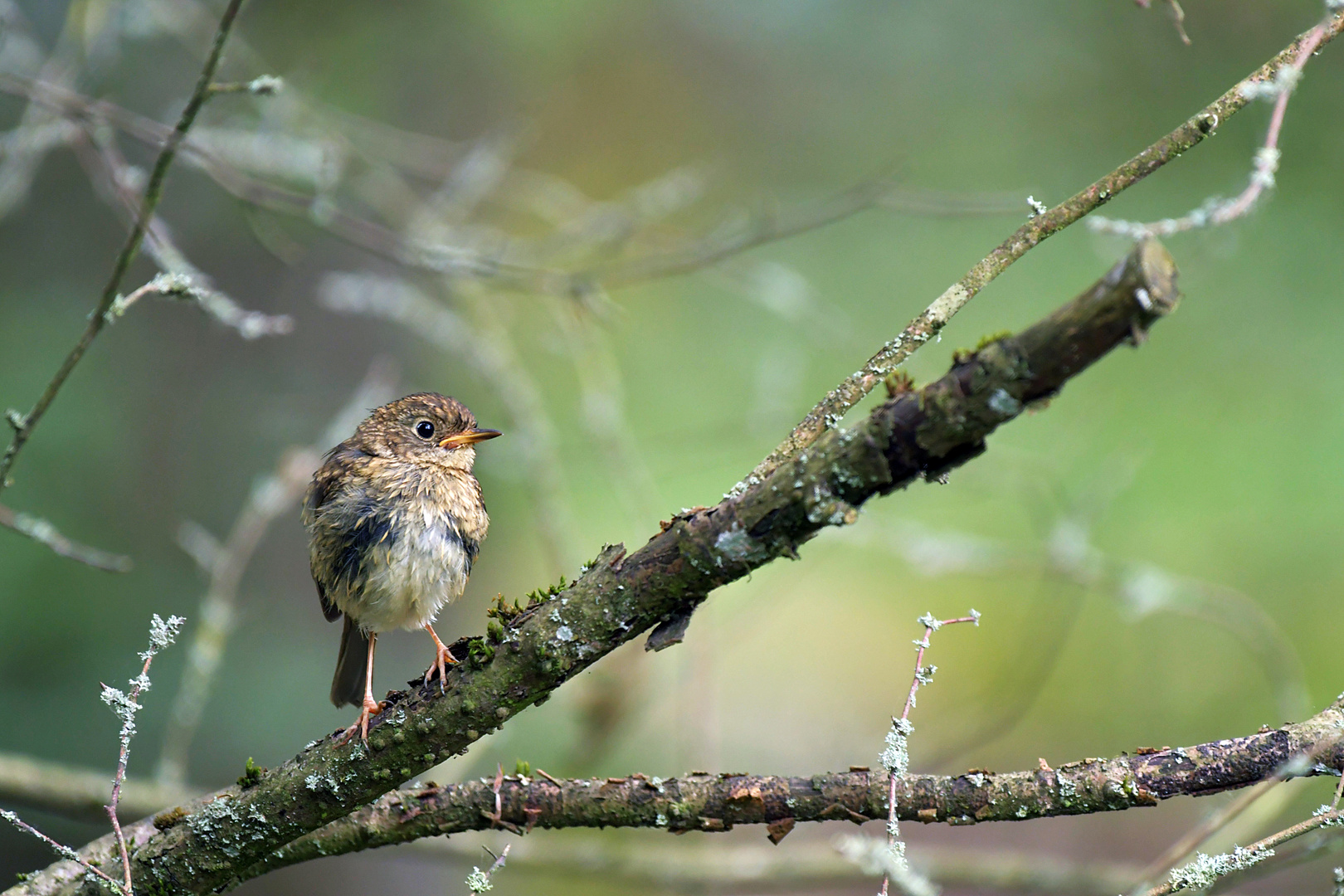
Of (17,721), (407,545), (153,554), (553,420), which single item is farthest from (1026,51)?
(17,721)

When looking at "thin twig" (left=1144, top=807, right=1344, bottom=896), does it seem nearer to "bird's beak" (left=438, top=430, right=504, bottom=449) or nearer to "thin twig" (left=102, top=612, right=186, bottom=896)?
"thin twig" (left=102, top=612, right=186, bottom=896)

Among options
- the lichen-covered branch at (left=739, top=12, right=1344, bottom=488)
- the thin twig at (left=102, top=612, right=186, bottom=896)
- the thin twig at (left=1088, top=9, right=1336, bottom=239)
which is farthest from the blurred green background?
the thin twig at (left=102, top=612, right=186, bottom=896)

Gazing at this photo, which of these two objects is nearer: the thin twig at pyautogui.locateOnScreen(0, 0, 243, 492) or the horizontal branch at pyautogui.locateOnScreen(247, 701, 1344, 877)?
the horizontal branch at pyautogui.locateOnScreen(247, 701, 1344, 877)

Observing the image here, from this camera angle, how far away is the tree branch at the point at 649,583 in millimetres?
1529

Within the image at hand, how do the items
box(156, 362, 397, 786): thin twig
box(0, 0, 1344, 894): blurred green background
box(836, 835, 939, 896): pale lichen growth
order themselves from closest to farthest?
1. box(836, 835, 939, 896): pale lichen growth
2. box(156, 362, 397, 786): thin twig
3. box(0, 0, 1344, 894): blurred green background

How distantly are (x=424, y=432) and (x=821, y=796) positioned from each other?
2353 millimetres

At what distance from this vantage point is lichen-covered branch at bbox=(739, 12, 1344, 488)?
2.02 m

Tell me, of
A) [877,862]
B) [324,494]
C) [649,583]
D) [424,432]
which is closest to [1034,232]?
[649,583]

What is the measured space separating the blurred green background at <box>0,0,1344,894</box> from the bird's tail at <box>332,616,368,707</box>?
3.07ft

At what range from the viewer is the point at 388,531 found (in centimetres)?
356

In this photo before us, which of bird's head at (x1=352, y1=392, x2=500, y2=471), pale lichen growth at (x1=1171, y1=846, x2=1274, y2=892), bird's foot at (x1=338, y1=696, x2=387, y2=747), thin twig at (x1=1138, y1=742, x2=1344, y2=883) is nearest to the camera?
thin twig at (x1=1138, y1=742, x2=1344, y2=883)

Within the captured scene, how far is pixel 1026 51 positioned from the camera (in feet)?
24.4

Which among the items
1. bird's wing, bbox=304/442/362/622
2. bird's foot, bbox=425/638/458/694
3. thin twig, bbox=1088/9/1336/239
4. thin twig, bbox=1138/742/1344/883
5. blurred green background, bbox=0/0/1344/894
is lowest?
thin twig, bbox=1138/742/1344/883

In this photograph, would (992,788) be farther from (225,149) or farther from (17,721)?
(17,721)
